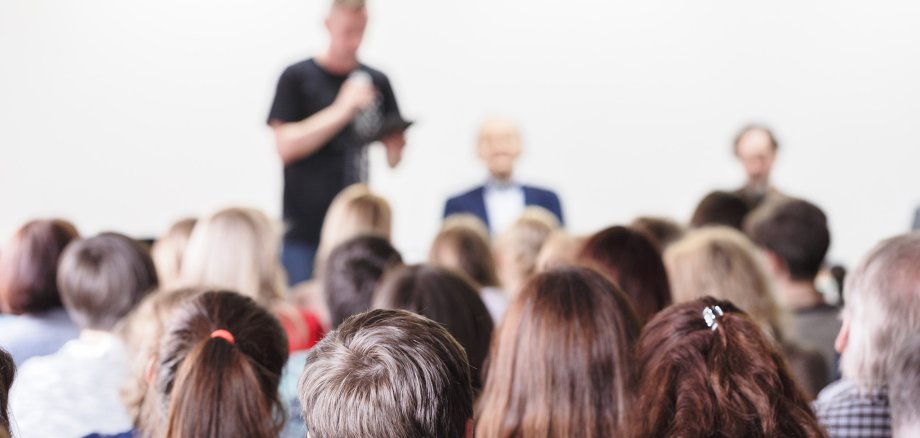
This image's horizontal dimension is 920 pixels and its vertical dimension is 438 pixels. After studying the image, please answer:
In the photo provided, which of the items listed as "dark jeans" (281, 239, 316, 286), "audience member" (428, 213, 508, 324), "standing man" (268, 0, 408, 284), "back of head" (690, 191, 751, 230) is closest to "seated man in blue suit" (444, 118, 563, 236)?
"standing man" (268, 0, 408, 284)

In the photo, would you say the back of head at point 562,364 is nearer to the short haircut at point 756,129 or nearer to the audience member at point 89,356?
the audience member at point 89,356

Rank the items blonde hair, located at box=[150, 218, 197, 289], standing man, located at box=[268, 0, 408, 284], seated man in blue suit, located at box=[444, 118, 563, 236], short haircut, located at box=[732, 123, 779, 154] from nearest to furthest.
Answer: blonde hair, located at box=[150, 218, 197, 289], standing man, located at box=[268, 0, 408, 284], seated man in blue suit, located at box=[444, 118, 563, 236], short haircut, located at box=[732, 123, 779, 154]

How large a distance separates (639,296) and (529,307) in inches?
26.9

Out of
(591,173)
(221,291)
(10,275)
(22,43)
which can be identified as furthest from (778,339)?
(22,43)

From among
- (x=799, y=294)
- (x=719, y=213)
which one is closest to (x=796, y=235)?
(x=799, y=294)

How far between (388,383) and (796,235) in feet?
6.63

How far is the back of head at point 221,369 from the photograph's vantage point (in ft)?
5.08

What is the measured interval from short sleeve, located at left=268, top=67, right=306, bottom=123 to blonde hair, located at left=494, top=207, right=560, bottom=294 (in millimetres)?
1067

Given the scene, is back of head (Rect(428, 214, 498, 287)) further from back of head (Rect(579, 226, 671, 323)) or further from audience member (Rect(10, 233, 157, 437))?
audience member (Rect(10, 233, 157, 437))

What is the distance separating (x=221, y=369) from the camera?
1.57 meters

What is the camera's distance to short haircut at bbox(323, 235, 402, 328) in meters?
2.68

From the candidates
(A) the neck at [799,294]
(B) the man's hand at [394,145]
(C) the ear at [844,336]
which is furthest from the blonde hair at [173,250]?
(C) the ear at [844,336]

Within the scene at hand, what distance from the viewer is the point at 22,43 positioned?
5066mm

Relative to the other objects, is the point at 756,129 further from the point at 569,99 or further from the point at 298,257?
the point at 298,257
